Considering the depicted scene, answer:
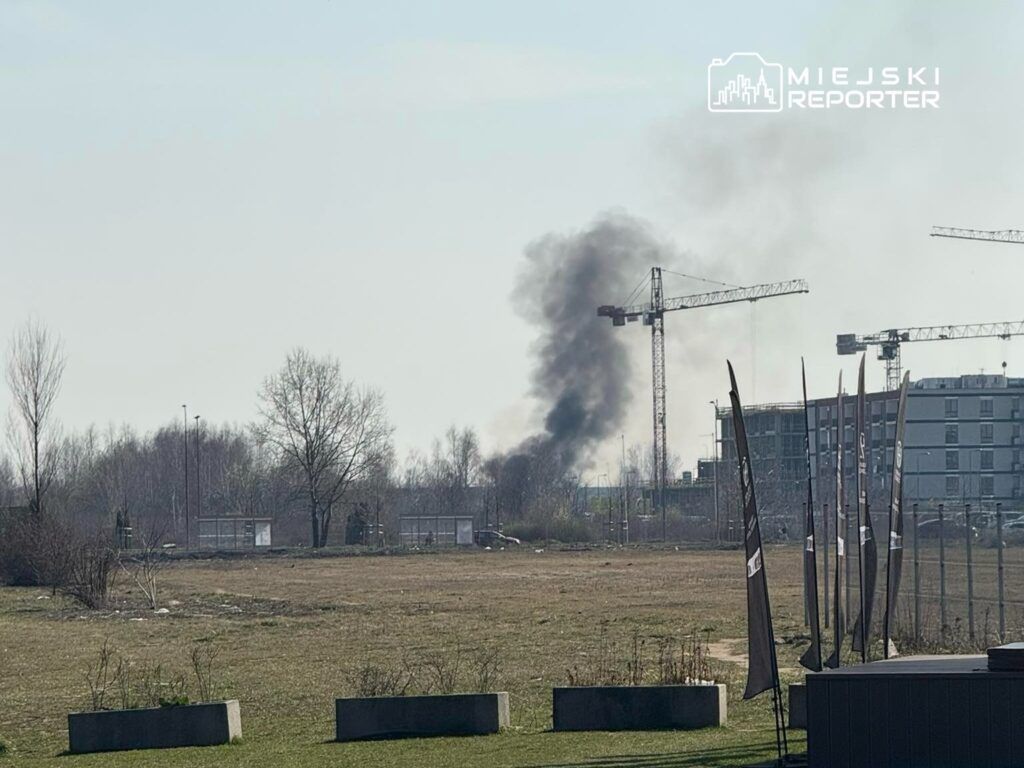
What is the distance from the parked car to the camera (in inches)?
4131

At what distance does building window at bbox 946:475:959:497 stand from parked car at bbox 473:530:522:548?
1865 inches

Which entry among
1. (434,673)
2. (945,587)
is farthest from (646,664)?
(945,587)

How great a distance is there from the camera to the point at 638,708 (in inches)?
702

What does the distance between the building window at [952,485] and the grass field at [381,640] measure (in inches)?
2874

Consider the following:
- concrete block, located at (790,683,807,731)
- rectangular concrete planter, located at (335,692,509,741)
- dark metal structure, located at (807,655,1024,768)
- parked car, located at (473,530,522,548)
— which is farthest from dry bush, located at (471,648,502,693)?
parked car, located at (473,530,522,548)

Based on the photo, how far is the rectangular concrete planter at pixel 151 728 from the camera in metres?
18.1

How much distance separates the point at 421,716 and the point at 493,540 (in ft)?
290

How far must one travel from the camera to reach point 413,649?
3009cm

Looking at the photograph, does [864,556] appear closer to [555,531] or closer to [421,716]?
[421,716]

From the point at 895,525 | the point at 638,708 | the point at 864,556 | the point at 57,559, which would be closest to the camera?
the point at 638,708

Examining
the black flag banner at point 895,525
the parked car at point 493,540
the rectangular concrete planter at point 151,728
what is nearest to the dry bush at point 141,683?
the rectangular concrete planter at point 151,728

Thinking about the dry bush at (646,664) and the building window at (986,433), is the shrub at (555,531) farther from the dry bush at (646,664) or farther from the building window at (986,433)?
the dry bush at (646,664)

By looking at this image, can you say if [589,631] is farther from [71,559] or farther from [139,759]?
[71,559]

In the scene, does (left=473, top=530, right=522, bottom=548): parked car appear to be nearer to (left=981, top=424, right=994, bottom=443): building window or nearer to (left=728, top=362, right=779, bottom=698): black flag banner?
(left=981, top=424, right=994, bottom=443): building window
